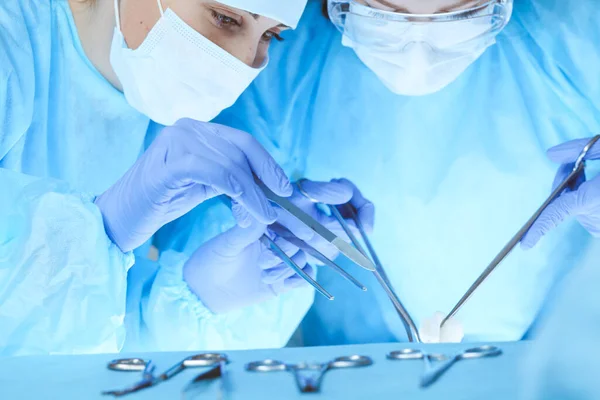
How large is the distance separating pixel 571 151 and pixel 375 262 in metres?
0.58

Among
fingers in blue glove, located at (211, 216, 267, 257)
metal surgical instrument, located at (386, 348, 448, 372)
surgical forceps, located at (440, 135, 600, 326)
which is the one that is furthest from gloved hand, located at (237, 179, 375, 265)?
metal surgical instrument, located at (386, 348, 448, 372)

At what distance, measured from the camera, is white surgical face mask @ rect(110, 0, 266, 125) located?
5.30ft

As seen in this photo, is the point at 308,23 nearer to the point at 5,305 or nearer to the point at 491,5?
the point at 491,5

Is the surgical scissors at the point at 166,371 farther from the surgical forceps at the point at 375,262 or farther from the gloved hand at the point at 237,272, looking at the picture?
the gloved hand at the point at 237,272

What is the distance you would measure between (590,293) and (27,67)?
4.99ft

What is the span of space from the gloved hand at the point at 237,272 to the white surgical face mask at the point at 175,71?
362 millimetres

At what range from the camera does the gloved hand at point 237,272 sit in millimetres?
1775

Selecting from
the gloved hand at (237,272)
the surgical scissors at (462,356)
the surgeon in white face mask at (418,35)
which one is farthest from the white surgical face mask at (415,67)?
the surgical scissors at (462,356)

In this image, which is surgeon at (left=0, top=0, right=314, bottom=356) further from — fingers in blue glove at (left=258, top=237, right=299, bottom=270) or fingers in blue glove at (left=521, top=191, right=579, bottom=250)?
fingers in blue glove at (left=521, top=191, right=579, bottom=250)

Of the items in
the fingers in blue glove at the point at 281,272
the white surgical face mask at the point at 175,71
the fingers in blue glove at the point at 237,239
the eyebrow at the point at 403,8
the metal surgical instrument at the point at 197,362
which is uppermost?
the eyebrow at the point at 403,8

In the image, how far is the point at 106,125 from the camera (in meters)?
1.79

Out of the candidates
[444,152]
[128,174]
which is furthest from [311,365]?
[444,152]

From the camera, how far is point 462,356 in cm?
78

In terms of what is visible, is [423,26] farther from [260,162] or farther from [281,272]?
[281,272]
